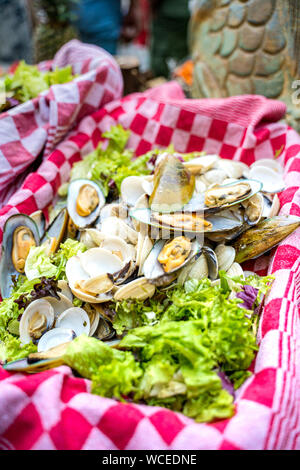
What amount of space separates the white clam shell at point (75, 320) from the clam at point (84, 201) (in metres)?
0.42

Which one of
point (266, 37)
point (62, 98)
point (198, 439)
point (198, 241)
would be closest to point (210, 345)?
point (198, 439)

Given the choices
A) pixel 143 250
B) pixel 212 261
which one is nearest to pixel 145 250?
pixel 143 250

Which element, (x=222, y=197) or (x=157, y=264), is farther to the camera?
(x=222, y=197)

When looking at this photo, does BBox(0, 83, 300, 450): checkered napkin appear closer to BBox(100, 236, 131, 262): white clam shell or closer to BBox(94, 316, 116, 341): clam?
BBox(94, 316, 116, 341): clam

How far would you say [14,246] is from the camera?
1.54m

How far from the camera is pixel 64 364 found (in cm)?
112

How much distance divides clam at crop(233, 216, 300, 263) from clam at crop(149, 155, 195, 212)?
0.85ft

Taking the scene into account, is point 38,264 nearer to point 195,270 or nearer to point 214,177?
point 195,270

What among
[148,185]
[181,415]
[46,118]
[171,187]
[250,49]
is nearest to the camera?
[181,415]

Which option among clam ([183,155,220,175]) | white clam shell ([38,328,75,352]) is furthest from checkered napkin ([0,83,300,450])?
clam ([183,155,220,175])

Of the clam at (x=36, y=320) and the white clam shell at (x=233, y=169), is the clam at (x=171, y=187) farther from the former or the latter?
the clam at (x=36, y=320)

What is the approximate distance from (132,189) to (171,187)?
215 millimetres

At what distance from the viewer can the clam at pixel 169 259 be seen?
1.21 metres

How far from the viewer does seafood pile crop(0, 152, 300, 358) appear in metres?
1.24
